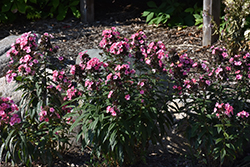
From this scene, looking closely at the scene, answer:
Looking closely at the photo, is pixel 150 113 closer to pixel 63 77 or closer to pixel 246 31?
pixel 63 77

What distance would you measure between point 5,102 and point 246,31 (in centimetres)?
424

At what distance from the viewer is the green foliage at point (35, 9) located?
7.12 meters

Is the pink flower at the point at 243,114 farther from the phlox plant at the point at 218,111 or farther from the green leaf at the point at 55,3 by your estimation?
the green leaf at the point at 55,3

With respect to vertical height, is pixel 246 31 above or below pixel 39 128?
above

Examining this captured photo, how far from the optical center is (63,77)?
3.26 metres

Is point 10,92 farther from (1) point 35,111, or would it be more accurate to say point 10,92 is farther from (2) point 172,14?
(2) point 172,14

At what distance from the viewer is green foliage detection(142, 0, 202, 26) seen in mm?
6621

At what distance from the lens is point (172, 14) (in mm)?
6852

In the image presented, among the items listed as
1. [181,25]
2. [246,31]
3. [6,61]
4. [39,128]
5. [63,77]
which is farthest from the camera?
[181,25]

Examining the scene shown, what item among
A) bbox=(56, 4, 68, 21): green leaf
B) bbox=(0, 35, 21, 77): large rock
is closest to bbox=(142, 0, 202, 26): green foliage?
bbox=(56, 4, 68, 21): green leaf

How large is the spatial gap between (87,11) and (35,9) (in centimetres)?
121

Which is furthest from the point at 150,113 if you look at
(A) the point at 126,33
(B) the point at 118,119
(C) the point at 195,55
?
(A) the point at 126,33

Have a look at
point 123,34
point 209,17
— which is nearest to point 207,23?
point 209,17

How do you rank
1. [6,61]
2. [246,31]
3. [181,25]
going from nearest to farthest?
1. [6,61]
2. [246,31]
3. [181,25]
